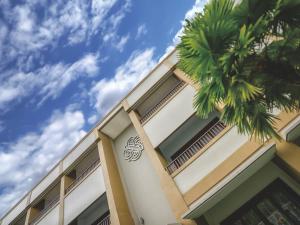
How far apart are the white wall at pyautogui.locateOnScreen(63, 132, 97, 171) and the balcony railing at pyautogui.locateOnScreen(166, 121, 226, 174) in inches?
246

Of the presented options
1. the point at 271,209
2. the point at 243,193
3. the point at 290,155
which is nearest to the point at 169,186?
the point at 243,193

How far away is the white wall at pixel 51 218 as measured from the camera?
13.6 metres

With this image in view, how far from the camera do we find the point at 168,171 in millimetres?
9609

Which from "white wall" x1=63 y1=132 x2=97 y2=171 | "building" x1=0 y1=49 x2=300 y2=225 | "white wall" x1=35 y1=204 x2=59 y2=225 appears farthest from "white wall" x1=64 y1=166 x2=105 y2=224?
"white wall" x1=63 y1=132 x2=97 y2=171

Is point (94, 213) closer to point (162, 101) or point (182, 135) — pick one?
point (182, 135)

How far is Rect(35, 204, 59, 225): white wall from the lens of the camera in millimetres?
13562

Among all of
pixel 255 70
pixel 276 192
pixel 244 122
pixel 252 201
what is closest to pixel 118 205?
pixel 252 201

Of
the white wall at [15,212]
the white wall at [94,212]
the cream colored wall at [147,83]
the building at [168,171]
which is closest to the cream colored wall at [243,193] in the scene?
the building at [168,171]

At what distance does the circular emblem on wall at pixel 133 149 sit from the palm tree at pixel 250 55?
26.5 ft

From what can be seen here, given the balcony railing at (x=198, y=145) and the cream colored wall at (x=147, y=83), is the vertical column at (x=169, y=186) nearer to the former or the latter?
the balcony railing at (x=198, y=145)

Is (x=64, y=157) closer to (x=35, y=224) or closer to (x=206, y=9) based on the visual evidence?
(x=35, y=224)

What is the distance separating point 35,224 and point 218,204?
12096 millimetres

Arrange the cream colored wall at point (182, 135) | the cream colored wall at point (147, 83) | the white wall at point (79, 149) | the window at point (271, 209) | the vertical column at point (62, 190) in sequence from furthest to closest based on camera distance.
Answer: the white wall at point (79, 149), the vertical column at point (62, 190), the cream colored wall at point (147, 83), the cream colored wall at point (182, 135), the window at point (271, 209)

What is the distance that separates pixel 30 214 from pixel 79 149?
5.93 m
